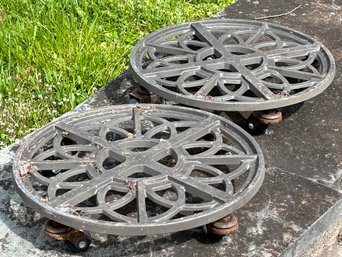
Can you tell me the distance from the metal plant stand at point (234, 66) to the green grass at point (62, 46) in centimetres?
67

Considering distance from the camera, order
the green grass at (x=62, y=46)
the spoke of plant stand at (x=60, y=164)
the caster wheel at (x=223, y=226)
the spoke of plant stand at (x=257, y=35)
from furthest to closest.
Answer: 1. the green grass at (x=62, y=46)
2. the spoke of plant stand at (x=257, y=35)
3. the spoke of plant stand at (x=60, y=164)
4. the caster wheel at (x=223, y=226)

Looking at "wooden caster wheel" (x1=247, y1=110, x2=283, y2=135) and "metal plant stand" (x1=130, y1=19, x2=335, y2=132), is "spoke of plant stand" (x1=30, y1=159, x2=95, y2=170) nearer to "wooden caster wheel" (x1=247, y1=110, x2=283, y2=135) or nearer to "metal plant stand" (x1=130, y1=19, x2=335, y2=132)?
"metal plant stand" (x1=130, y1=19, x2=335, y2=132)

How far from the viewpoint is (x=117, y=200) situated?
89.7 inches

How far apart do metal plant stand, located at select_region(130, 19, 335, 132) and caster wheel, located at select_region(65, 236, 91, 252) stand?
0.70 m

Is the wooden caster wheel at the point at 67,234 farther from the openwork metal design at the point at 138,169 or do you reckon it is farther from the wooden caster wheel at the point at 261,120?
the wooden caster wheel at the point at 261,120

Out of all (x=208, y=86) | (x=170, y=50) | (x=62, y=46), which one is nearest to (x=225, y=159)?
(x=208, y=86)

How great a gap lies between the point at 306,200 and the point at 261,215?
0.18 metres

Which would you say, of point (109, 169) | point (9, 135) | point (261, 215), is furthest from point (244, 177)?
point (9, 135)

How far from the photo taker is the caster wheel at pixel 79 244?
2.24 m

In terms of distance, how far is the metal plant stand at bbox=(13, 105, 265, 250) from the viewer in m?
2.19

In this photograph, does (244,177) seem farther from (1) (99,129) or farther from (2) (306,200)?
(1) (99,129)

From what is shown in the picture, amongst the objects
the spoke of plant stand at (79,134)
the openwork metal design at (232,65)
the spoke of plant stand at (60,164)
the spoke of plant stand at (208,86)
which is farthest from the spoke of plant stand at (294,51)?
the spoke of plant stand at (60,164)

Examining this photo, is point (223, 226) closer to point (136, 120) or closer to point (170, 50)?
point (136, 120)

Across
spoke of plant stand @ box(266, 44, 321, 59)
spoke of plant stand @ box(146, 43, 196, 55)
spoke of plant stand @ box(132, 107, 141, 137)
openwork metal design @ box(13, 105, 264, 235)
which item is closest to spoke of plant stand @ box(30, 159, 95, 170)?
openwork metal design @ box(13, 105, 264, 235)
